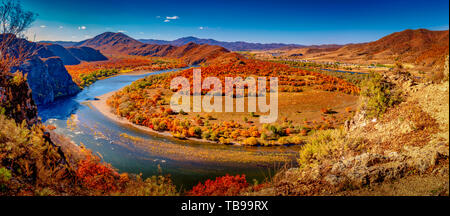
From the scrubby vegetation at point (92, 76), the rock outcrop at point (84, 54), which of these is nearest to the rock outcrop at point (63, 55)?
the rock outcrop at point (84, 54)

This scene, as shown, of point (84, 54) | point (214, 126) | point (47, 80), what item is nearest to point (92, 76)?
point (47, 80)

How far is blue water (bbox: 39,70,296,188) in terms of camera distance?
1576 cm

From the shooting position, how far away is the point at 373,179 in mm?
5273

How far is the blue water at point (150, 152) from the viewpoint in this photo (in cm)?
1576

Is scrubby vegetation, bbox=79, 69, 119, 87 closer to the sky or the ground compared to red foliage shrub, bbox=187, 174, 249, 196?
closer to the sky

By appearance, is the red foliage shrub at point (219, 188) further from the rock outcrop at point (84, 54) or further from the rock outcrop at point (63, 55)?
the rock outcrop at point (84, 54)

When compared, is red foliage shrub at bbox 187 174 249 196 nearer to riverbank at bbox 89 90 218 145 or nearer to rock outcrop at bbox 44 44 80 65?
riverbank at bbox 89 90 218 145

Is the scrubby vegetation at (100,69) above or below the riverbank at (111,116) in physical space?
above

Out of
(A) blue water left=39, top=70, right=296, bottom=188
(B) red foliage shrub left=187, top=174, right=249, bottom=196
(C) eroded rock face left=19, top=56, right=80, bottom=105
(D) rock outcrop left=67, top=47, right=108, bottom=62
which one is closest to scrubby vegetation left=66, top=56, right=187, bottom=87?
(C) eroded rock face left=19, top=56, right=80, bottom=105

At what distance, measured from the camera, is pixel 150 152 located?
18.9 meters

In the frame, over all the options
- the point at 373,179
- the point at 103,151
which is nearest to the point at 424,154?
the point at 373,179

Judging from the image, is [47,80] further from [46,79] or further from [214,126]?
[214,126]
